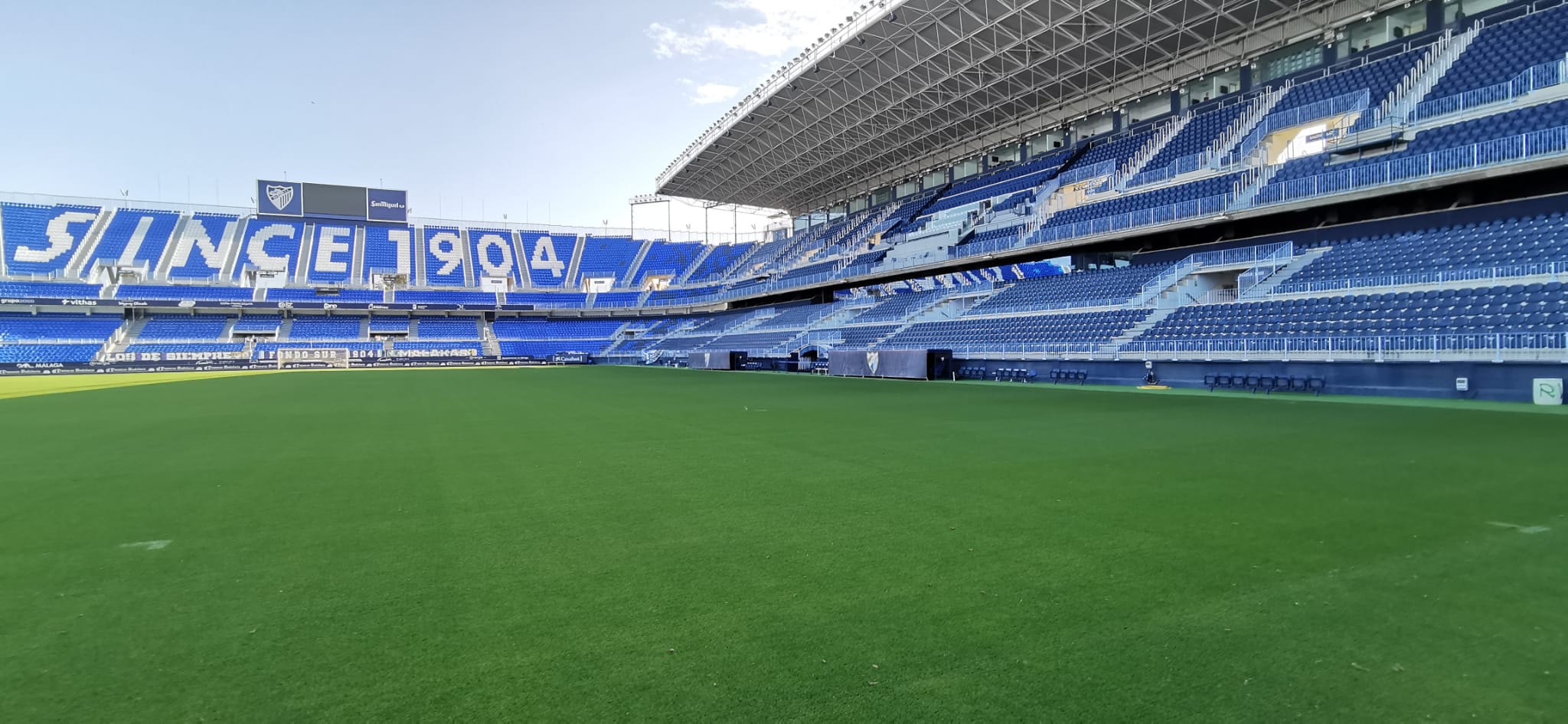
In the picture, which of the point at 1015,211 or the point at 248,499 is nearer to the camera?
the point at 248,499

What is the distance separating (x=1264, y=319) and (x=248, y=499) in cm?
2340

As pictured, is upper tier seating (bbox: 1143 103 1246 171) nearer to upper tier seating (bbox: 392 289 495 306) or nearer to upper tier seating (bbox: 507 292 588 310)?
upper tier seating (bbox: 507 292 588 310)

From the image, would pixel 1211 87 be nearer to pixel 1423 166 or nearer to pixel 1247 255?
pixel 1247 255

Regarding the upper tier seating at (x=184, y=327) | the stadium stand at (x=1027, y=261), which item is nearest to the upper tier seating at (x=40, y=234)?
the stadium stand at (x=1027, y=261)

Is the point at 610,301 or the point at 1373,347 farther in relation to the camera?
the point at 610,301

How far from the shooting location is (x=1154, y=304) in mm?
25172

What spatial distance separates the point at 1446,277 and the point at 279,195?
74.8 m

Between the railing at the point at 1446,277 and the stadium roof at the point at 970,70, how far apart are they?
503 inches

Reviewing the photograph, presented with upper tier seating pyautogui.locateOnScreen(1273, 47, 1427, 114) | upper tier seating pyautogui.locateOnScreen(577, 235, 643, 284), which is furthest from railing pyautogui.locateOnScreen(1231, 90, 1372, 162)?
upper tier seating pyautogui.locateOnScreen(577, 235, 643, 284)

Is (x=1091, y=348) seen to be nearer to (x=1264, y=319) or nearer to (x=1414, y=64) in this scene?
(x=1264, y=319)

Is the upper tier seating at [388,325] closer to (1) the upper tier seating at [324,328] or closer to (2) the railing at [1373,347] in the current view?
(1) the upper tier seating at [324,328]

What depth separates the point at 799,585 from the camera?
4059mm

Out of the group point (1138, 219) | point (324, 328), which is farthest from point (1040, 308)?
point (324, 328)

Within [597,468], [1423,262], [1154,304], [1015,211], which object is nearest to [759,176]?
[1015,211]
